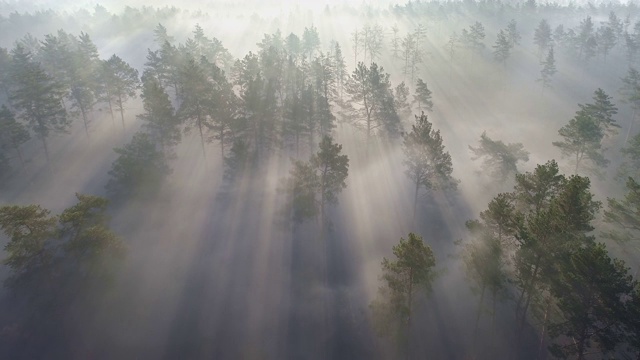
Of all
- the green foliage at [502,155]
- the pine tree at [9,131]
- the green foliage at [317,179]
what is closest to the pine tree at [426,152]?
the green foliage at [317,179]

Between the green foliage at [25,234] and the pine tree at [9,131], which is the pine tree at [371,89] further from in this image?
the pine tree at [9,131]

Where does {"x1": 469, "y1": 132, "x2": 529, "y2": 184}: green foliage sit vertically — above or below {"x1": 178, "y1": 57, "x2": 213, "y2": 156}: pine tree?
below

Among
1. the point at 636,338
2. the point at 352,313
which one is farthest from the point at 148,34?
the point at 636,338

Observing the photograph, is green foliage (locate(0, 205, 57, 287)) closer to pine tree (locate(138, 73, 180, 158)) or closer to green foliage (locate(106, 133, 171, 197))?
green foliage (locate(106, 133, 171, 197))

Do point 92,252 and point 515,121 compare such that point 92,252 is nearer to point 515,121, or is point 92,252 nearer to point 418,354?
point 418,354

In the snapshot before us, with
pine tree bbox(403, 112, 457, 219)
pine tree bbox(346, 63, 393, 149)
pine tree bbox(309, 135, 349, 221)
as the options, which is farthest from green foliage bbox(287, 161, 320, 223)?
pine tree bbox(346, 63, 393, 149)

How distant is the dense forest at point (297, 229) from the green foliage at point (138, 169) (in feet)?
0.70

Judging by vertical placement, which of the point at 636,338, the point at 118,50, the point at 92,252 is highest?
the point at 118,50

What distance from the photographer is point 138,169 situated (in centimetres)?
3906

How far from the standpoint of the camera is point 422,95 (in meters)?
60.3

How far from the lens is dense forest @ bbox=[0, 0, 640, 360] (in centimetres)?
2534

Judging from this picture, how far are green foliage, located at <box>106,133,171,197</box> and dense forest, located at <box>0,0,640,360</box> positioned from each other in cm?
21

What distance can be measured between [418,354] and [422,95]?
42.0 metres

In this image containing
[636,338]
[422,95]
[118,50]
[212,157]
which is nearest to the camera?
[636,338]
